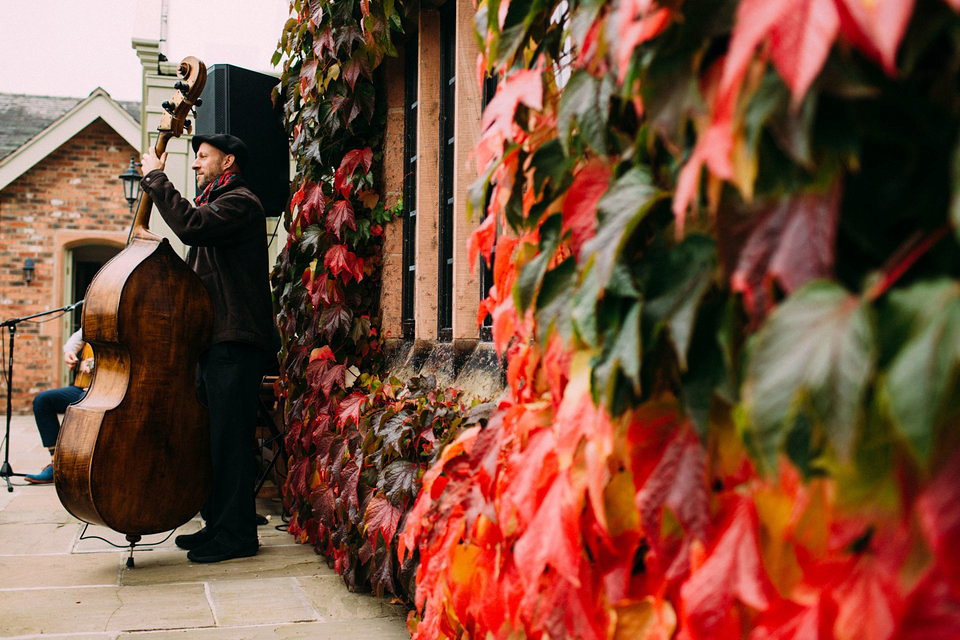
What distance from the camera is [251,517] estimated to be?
3852mm

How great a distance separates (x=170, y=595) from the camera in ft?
10.5

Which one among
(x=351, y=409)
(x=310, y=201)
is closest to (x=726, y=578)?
(x=351, y=409)

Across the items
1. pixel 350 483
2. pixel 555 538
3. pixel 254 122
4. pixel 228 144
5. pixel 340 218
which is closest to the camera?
pixel 555 538

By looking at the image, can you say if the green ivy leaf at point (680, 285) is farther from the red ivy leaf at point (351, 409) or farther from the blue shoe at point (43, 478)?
the blue shoe at point (43, 478)

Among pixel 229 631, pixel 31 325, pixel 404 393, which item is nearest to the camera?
pixel 229 631

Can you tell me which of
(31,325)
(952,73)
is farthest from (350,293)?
(31,325)

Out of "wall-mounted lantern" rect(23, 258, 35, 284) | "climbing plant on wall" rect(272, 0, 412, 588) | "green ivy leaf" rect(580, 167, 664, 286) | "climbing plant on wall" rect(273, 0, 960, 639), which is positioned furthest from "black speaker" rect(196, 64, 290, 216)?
"wall-mounted lantern" rect(23, 258, 35, 284)

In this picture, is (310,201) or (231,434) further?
(310,201)

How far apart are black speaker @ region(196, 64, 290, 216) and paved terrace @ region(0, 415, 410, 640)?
6.94ft

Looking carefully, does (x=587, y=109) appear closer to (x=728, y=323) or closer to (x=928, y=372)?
(x=728, y=323)

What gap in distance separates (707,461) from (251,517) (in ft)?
10.8

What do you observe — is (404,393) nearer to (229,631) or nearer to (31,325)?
(229,631)

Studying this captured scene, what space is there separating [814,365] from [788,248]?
12 cm

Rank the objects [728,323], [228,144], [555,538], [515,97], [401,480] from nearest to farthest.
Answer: [728,323] < [555,538] < [515,97] < [401,480] < [228,144]
